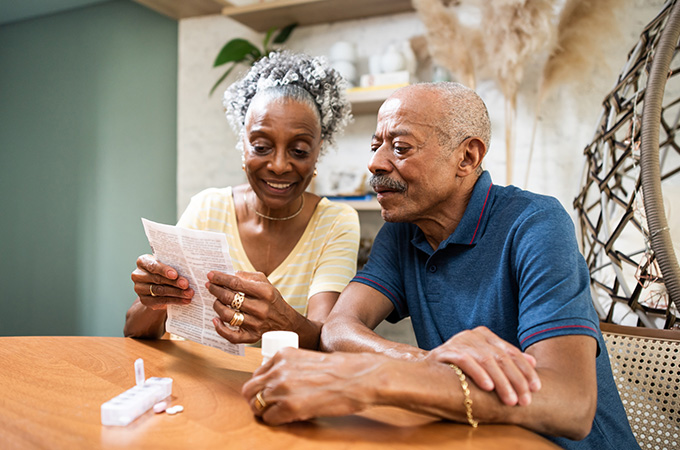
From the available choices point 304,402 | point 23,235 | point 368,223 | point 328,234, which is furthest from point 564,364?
point 23,235

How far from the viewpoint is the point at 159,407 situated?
0.88 metres

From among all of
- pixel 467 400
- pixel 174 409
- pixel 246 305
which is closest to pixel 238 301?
pixel 246 305

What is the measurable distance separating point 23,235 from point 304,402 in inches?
155

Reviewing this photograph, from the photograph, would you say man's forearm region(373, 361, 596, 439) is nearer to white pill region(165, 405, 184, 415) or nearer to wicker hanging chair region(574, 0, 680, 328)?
white pill region(165, 405, 184, 415)

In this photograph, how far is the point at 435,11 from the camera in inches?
102

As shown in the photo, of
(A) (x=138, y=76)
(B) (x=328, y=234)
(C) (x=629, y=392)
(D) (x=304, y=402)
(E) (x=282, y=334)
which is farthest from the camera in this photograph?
(A) (x=138, y=76)

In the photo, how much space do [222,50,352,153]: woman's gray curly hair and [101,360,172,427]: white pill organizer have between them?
3.61 feet

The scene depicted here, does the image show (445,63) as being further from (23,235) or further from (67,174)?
(23,235)

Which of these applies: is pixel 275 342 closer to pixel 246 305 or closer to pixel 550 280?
pixel 246 305

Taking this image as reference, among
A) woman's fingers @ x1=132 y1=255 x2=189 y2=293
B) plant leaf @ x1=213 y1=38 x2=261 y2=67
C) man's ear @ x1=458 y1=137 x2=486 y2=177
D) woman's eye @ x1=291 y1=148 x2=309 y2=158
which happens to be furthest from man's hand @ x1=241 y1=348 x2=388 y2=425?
plant leaf @ x1=213 y1=38 x2=261 y2=67

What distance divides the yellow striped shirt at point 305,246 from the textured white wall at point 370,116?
3.34 ft

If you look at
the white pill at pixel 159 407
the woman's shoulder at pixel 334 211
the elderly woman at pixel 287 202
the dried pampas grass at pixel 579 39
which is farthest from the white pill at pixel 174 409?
the dried pampas grass at pixel 579 39

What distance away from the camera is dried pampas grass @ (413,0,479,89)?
2.61 meters

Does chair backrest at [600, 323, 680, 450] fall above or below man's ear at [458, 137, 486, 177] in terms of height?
below
